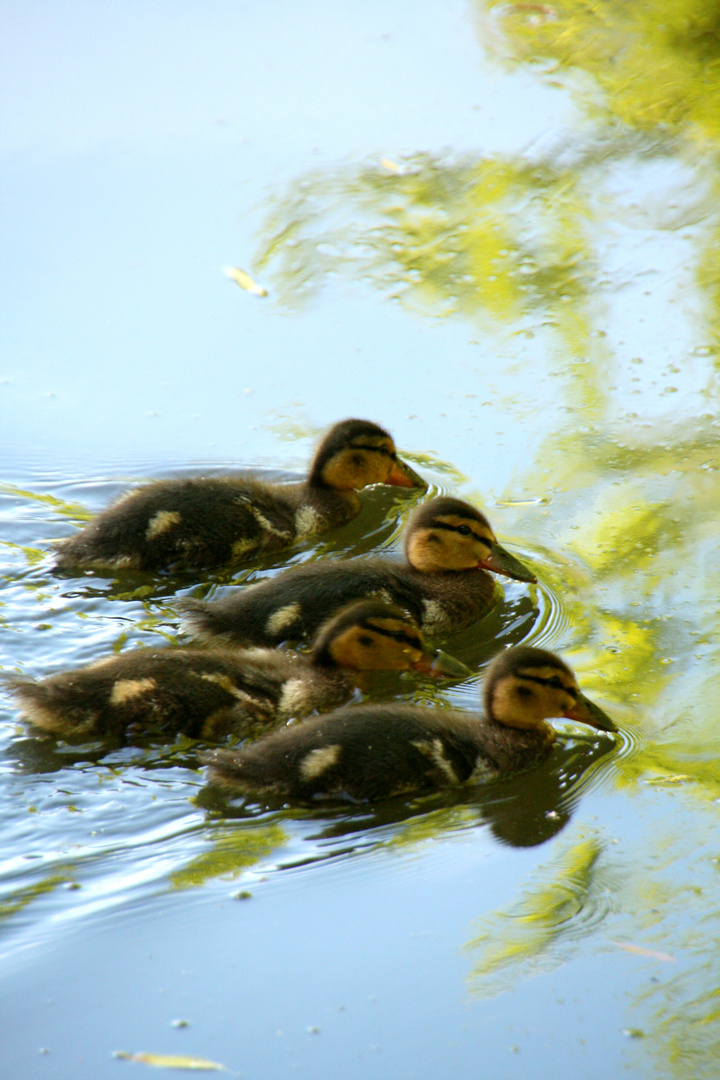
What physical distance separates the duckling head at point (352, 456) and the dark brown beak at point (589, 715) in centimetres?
157

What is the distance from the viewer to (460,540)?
4184 millimetres

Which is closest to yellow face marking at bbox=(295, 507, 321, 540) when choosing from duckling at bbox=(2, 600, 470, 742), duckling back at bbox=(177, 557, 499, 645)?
duckling back at bbox=(177, 557, 499, 645)

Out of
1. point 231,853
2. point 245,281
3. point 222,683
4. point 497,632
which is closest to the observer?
point 231,853

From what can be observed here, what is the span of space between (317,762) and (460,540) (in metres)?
1.28

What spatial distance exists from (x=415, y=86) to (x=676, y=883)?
5.84 metres

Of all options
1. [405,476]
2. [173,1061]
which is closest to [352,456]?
[405,476]

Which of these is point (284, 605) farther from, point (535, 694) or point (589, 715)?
point (589, 715)

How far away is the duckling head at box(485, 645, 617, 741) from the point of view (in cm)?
334

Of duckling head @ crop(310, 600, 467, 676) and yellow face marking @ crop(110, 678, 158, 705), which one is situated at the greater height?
duckling head @ crop(310, 600, 467, 676)

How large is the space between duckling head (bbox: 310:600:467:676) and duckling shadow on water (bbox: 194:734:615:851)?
55 cm

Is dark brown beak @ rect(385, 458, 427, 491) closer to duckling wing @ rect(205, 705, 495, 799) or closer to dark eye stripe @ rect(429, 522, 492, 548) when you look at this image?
dark eye stripe @ rect(429, 522, 492, 548)

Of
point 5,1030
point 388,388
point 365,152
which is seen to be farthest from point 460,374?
point 5,1030

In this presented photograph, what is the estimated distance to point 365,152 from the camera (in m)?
6.89

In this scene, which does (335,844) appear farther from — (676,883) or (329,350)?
(329,350)
